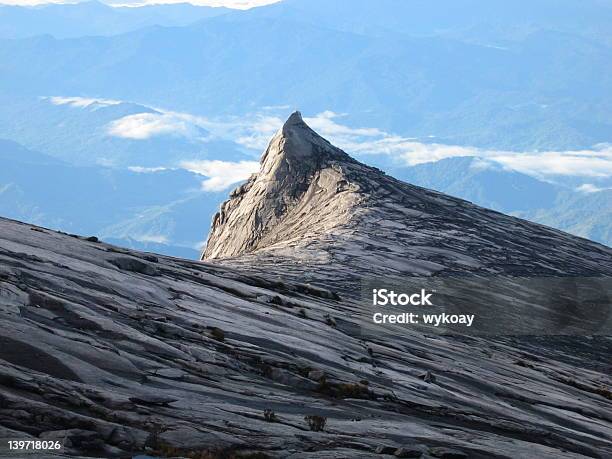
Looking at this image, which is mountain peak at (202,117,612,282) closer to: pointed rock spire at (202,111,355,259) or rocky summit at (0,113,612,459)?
pointed rock spire at (202,111,355,259)

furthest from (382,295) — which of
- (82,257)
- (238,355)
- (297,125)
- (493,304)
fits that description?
(297,125)

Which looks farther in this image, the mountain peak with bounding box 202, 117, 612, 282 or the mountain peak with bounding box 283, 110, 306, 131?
the mountain peak with bounding box 283, 110, 306, 131

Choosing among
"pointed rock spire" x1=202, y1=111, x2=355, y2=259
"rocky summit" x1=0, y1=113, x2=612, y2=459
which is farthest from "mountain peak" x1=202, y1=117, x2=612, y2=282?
"rocky summit" x1=0, y1=113, x2=612, y2=459

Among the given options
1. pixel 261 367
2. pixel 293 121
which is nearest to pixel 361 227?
pixel 293 121

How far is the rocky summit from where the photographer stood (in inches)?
1042

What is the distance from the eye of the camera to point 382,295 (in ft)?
195

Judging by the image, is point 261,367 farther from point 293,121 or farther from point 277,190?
point 293,121

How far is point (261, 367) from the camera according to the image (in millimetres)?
34094

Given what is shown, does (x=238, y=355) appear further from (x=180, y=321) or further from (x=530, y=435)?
(x=530, y=435)

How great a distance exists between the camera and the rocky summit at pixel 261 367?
1042 inches

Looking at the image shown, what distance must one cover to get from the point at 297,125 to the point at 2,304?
217 feet

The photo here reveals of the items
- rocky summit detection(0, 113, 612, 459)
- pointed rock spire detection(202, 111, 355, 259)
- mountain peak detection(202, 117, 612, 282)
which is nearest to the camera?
rocky summit detection(0, 113, 612, 459)

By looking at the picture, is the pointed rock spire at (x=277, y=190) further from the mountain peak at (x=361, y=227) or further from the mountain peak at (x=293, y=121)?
the mountain peak at (x=361, y=227)

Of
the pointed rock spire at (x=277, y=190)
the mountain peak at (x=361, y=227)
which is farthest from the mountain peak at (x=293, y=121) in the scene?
the mountain peak at (x=361, y=227)
